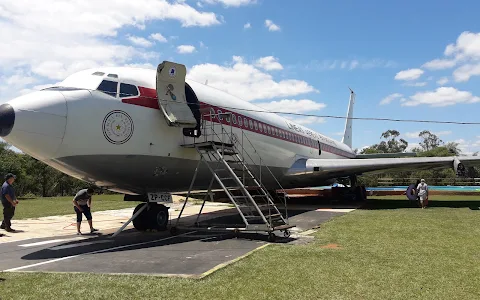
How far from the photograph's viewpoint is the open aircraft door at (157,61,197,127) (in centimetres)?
1036

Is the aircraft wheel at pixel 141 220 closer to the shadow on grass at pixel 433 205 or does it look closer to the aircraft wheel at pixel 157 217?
the aircraft wheel at pixel 157 217

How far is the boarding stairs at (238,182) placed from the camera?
32.5 feet

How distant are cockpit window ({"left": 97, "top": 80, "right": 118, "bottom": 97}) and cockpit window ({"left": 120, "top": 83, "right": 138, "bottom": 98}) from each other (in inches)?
6.8

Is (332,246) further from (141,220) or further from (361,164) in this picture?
(361,164)

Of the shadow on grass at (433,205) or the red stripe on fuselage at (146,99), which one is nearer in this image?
the red stripe on fuselage at (146,99)

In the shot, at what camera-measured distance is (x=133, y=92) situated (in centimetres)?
997

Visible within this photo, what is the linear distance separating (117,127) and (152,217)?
338 cm

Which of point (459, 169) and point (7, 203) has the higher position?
point (459, 169)

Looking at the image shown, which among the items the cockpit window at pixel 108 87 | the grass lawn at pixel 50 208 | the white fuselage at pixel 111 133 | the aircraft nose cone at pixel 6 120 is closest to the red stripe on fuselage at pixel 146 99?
the white fuselage at pixel 111 133

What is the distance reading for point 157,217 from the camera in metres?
11.6

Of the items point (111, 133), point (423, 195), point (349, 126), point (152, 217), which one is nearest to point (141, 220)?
point (152, 217)

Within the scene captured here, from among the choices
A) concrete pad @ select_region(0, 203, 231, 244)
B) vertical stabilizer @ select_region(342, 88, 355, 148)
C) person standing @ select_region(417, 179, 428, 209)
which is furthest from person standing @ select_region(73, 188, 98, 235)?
vertical stabilizer @ select_region(342, 88, 355, 148)

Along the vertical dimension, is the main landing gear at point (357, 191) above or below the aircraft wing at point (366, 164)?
below

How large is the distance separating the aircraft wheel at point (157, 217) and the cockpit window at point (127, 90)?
11.7ft
